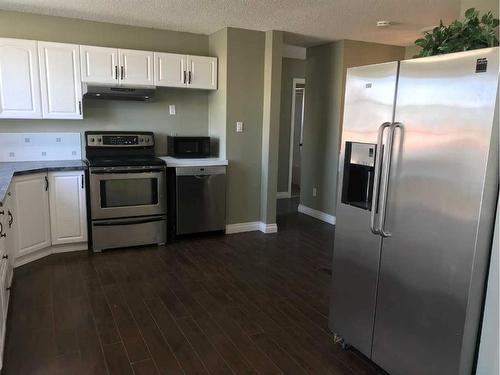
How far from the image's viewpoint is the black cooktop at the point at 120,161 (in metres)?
3.99

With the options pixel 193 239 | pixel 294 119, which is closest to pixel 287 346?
pixel 193 239

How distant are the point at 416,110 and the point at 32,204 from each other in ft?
11.1

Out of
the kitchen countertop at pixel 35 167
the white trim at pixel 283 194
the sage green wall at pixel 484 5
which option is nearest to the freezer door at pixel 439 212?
the sage green wall at pixel 484 5

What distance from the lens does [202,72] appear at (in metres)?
4.62

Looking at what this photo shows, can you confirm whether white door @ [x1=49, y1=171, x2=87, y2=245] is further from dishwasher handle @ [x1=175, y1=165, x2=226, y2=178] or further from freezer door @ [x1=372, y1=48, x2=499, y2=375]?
freezer door @ [x1=372, y1=48, x2=499, y2=375]

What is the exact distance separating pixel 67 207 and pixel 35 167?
494mm

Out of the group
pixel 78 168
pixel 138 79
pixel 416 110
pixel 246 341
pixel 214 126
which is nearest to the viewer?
pixel 416 110

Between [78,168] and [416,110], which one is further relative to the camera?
[78,168]

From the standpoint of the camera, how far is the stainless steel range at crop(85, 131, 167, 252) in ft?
13.2

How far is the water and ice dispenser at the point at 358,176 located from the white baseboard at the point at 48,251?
298 centimetres

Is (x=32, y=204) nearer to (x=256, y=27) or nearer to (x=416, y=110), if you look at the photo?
(x=256, y=27)

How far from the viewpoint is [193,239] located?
15.1 feet

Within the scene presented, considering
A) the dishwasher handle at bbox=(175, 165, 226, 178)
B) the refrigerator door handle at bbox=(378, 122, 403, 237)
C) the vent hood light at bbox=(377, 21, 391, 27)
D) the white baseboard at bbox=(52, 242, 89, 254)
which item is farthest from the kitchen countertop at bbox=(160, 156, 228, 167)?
the refrigerator door handle at bbox=(378, 122, 403, 237)

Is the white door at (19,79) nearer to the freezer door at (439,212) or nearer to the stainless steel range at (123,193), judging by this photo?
the stainless steel range at (123,193)
